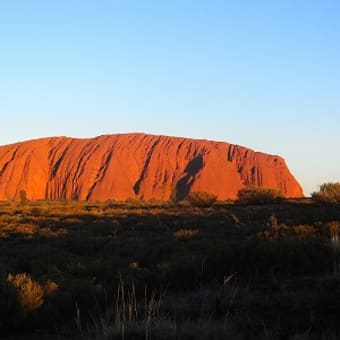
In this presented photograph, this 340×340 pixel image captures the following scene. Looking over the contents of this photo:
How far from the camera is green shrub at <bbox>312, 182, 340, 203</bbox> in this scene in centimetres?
3844

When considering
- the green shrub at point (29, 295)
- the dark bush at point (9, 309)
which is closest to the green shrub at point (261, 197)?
the green shrub at point (29, 295)

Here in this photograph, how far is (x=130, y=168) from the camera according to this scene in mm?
120062

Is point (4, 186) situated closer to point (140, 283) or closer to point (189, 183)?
point (189, 183)

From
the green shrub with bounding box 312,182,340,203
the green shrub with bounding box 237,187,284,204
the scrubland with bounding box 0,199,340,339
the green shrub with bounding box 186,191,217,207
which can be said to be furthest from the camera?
the green shrub with bounding box 186,191,217,207

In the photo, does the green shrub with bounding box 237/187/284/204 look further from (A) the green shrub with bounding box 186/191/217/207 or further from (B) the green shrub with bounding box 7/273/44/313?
(B) the green shrub with bounding box 7/273/44/313

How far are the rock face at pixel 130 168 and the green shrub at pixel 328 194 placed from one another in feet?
195

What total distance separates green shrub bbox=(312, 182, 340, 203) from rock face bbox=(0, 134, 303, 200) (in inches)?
2345

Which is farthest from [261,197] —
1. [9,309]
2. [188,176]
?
[188,176]

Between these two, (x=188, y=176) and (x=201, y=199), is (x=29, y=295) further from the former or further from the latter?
(x=188, y=176)

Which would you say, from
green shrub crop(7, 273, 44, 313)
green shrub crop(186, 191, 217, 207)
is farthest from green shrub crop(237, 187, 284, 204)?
green shrub crop(7, 273, 44, 313)

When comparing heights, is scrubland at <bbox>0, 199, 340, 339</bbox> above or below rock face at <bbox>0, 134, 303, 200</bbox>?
below

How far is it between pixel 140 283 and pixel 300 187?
12514 centimetres

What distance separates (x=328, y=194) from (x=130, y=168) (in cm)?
8167

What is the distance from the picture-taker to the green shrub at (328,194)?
126 feet
